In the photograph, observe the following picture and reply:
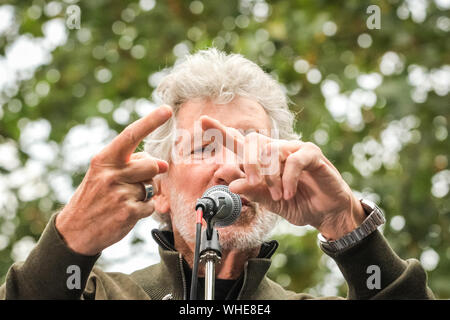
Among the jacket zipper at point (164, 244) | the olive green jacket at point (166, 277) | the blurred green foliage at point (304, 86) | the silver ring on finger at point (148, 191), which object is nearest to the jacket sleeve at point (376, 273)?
the olive green jacket at point (166, 277)

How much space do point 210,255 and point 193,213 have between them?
0.94 meters

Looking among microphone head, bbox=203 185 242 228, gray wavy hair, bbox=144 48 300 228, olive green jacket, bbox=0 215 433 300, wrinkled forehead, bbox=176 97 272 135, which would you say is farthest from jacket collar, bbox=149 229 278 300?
microphone head, bbox=203 185 242 228

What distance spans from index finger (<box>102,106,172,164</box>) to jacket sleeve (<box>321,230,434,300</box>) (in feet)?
2.53

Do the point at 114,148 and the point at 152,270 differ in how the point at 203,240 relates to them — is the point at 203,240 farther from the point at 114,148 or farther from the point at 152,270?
the point at 152,270

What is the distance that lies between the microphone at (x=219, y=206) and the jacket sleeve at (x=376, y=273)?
1.58 ft

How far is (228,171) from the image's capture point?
2.38 m

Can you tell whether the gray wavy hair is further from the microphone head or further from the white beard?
the microphone head

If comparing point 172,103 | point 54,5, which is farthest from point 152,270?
point 54,5

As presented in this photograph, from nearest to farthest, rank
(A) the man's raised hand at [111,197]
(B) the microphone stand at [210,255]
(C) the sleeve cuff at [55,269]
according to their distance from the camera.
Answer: (B) the microphone stand at [210,255] < (A) the man's raised hand at [111,197] < (C) the sleeve cuff at [55,269]

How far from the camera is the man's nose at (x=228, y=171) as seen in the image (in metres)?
2.29

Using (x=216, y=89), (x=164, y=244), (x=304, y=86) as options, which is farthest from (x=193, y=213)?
(x=304, y=86)

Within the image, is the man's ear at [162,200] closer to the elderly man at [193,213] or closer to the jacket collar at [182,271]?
the elderly man at [193,213]

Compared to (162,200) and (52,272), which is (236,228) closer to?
(162,200)

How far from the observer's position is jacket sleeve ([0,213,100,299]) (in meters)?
1.92
